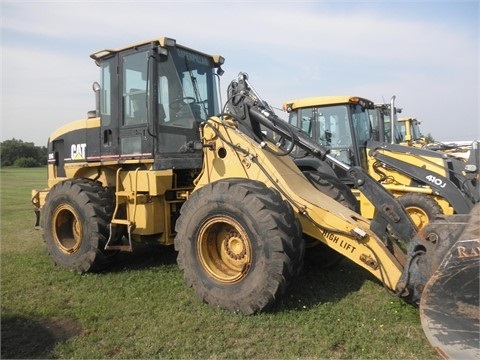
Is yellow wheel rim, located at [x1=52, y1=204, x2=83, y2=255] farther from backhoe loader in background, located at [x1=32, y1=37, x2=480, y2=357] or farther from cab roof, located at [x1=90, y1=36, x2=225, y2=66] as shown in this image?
cab roof, located at [x1=90, y1=36, x2=225, y2=66]

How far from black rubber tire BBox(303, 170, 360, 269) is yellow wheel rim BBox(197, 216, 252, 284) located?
3.92 ft

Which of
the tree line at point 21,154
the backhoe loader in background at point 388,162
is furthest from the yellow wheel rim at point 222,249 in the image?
the tree line at point 21,154

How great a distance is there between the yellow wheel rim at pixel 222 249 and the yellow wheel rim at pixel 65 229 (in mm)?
2338

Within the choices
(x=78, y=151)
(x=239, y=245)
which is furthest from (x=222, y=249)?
(x=78, y=151)

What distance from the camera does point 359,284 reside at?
17.5 ft

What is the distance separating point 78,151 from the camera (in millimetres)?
6809

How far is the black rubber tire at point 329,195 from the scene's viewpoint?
5.66 m

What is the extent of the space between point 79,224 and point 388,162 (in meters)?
5.57

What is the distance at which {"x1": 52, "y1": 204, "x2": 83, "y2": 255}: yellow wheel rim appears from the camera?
6.38m

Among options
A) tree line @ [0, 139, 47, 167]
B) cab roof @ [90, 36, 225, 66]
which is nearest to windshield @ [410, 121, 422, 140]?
cab roof @ [90, 36, 225, 66]

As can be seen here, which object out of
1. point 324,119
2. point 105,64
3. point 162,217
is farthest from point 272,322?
point 324,119

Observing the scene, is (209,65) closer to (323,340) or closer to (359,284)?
(359,284)

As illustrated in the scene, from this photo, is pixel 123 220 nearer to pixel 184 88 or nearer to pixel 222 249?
pixel 222 249

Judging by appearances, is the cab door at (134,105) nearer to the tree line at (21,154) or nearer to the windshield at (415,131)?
the windshield at (415,131)
